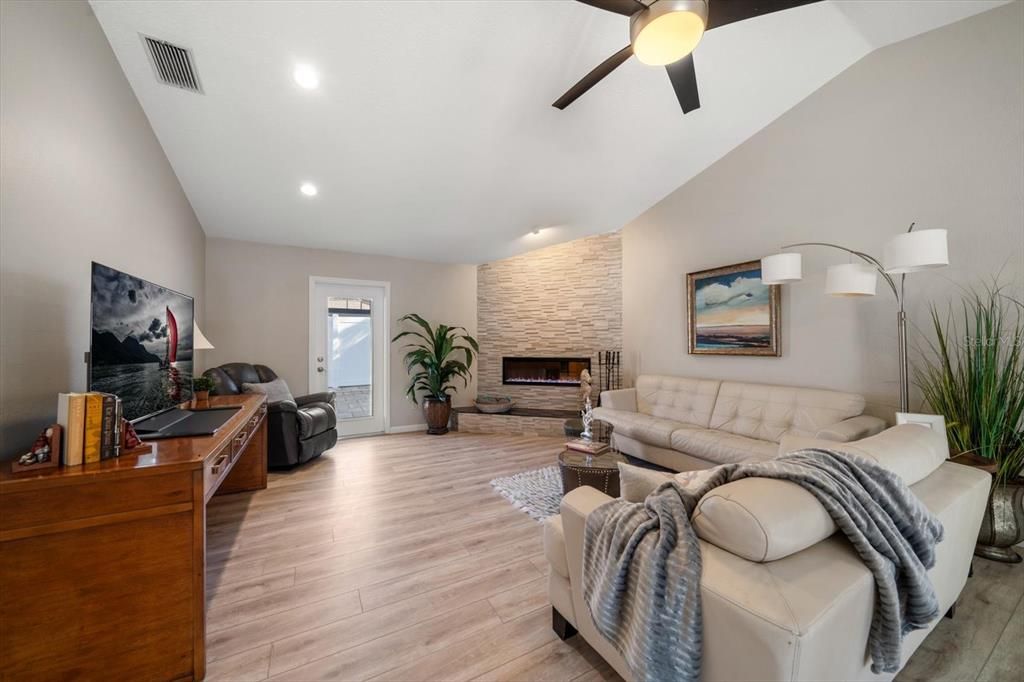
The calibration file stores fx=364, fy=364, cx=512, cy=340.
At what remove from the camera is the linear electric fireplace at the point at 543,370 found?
543 cm

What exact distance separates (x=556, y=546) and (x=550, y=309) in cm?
424

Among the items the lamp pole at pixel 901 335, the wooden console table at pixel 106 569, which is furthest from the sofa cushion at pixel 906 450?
the wooden console table at pixel 106 569

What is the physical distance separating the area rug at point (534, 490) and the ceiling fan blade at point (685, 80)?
8.90 ft

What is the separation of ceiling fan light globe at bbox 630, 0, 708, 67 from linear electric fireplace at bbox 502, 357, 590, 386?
13.0 ft

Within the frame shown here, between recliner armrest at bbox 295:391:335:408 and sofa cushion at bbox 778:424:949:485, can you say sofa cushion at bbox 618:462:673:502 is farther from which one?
recliner armrest at bbox 295:391:335:408

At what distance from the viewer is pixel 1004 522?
2.09m

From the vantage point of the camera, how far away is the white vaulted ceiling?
2.08 meters

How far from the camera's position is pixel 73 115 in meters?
1.72

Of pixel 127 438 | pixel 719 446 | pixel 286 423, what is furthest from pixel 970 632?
pixel 286 423

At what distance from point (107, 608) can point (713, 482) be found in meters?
2.13

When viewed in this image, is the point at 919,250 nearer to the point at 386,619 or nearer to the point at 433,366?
the point at 386,619

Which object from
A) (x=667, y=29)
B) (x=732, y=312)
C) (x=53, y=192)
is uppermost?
(x=667, y=29)

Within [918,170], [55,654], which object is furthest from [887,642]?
[918,170]

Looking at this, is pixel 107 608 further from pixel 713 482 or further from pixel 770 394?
pixel 770 394
